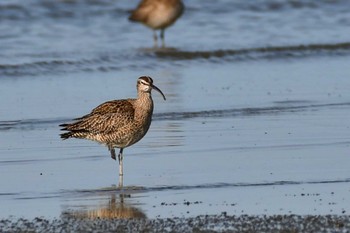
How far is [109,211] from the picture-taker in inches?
322

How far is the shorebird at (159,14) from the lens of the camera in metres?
20.3

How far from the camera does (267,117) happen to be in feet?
39.9

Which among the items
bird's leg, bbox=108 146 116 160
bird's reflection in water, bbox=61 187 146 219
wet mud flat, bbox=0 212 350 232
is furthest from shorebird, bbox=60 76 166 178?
wet mud flat, bbox=0 212 350 232

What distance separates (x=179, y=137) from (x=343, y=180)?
8.20ft

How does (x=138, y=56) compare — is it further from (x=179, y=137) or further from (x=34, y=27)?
(x=179, y=137)

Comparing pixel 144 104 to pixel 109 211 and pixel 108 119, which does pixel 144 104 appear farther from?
pixel 109 211

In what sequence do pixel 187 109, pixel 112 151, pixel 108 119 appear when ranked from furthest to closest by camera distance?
pixel 187 109 < pixel 108 119 < pixel 112 151

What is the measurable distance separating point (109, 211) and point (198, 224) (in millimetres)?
904

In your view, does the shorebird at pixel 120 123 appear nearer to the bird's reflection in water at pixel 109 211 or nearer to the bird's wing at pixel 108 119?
the bird's wing at pixel 108 119

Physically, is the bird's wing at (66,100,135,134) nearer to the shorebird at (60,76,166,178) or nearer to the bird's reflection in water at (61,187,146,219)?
the shorebird at (60,76,166,178)

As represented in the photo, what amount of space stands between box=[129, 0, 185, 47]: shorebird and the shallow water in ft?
1.08

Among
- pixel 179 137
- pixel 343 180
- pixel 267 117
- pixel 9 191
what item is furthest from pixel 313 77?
pixel 9 191

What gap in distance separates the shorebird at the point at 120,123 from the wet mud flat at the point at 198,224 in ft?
7.26

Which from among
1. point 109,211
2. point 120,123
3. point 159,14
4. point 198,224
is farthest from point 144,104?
point 159,14
